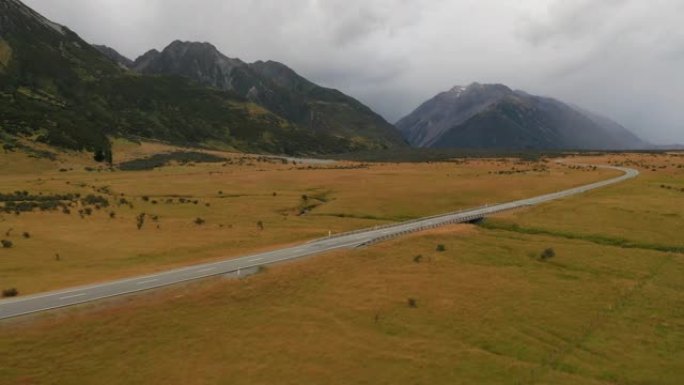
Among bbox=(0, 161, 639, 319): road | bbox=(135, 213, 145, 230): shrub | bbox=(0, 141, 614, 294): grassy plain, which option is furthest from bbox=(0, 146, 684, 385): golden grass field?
bbox=(135, 213, 145, 230): shrub

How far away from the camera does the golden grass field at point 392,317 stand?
28672 mm

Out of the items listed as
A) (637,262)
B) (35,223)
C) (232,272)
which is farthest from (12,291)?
(637,262)

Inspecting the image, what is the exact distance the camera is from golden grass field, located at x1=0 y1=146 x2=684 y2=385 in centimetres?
2867

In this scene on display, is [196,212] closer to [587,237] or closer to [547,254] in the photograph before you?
[547,254]

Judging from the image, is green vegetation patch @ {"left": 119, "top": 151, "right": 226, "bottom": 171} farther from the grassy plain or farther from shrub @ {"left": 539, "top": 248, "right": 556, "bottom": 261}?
shrub @ {"left": 539, "top": 248, "right": 556, "bottom": 261}

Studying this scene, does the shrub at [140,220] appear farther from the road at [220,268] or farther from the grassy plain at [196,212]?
the road at [220,268]

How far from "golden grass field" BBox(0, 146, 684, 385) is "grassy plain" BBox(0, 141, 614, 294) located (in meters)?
0.70

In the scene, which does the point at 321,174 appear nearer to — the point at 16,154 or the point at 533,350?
the point at 16,154

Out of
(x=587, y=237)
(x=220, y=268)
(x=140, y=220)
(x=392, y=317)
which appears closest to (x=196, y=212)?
(x=140, y=220)

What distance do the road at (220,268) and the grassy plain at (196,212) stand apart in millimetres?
2877

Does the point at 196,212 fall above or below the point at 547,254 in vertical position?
above

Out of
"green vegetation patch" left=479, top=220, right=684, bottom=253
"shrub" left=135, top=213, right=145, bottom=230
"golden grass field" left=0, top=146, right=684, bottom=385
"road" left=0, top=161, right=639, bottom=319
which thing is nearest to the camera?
"golden grass field" left=0, top=146, right=684, bottom=385

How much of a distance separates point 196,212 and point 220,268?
3412 cm

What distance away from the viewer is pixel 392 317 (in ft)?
118
